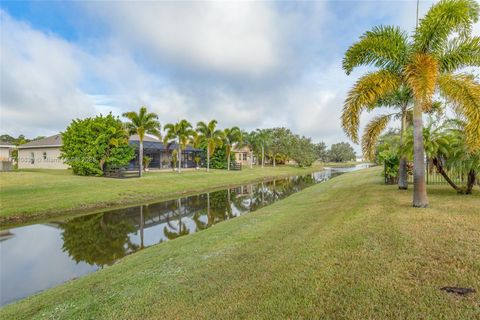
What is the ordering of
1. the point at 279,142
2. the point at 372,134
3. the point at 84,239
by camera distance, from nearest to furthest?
the point at 84,239, the point at 372,134, the point at 279,142

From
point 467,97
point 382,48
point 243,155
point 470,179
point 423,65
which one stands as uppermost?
point 382,48

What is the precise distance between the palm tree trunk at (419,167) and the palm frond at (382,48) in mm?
1849

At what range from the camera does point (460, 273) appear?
404 cm

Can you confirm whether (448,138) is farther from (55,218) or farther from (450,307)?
(55,218)

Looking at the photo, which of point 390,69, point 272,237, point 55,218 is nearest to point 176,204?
point 55,218

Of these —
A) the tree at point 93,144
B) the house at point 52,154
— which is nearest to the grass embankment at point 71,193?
the tree at point 93,144

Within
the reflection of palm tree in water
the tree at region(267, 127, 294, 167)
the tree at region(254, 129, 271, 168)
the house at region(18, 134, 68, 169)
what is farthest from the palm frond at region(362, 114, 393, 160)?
the tree at region(267, 127, 294, 167)

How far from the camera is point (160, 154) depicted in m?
42.8

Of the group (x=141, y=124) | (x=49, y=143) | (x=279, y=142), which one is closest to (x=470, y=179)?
(x=141, y=124)

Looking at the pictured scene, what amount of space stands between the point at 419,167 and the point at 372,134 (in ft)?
17.2

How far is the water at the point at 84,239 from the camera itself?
797 centimetres

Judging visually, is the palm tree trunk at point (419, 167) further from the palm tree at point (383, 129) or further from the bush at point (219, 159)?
the bush at point (219, 159)

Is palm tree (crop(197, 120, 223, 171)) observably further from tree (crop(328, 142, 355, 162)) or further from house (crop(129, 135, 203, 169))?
tree (crop(328, 142, 355, 162))

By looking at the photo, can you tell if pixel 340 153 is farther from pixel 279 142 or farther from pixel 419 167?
pixel 419 167
